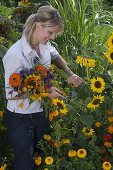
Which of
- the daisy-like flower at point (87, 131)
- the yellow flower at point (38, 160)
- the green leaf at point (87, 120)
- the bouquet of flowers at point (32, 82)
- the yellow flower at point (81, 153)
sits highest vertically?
the bouquet of flowers at point (32, 82)

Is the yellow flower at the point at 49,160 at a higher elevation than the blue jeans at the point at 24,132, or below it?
below

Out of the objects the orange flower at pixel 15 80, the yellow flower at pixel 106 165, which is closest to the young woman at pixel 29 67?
the orange flower at pixel 15 80

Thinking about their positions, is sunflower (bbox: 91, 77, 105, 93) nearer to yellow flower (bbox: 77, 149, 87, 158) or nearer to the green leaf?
the green leaf

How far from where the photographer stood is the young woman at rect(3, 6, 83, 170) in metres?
2.32

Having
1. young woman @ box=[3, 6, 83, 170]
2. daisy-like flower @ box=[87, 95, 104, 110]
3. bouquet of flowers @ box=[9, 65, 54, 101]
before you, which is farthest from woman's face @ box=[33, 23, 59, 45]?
daisy-like flower @ box=[87, 95, 104, 110]

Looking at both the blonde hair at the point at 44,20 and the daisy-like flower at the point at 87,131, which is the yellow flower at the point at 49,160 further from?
the blonde hair at the point at 44,20

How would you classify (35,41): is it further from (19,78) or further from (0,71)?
(0,71)

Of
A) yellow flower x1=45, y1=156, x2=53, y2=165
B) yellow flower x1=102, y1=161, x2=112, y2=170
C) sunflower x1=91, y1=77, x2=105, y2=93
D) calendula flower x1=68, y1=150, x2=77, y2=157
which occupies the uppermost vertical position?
sunflower x1=91, y1=77, x2=105, y2=93

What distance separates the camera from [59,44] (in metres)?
3.78

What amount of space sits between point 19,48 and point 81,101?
1.75 feet

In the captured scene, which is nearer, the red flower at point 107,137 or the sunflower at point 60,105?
the sunflower at point 60,105

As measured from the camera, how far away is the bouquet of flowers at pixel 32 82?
7.11 feet

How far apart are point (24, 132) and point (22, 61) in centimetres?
48

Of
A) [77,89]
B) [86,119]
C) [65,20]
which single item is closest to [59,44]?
[65,20]
